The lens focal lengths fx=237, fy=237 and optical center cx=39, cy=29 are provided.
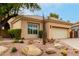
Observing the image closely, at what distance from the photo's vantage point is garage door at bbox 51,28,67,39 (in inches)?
385

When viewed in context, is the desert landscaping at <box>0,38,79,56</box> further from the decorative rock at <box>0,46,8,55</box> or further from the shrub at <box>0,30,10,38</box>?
the shrub at <box>0,30,10,38</box>

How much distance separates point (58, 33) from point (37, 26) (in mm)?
919

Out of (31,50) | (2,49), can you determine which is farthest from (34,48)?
(2,49)

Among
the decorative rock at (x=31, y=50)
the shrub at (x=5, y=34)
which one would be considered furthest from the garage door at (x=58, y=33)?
the shrub at (x=5, y=34)

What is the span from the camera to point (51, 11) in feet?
31.1

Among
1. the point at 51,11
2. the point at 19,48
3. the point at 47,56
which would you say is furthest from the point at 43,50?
Result: the point at 51,11

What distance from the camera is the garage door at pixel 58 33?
385 inches

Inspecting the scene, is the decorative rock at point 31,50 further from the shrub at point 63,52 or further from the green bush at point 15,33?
the shrub at point 63,52

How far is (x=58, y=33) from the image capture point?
9812mm

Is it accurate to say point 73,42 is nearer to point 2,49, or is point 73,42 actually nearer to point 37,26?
point 37,26

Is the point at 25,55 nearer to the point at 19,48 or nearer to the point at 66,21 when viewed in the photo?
the point at 19,48

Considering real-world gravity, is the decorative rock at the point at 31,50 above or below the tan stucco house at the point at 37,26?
below

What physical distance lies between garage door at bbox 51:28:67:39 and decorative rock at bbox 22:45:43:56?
90 centimetres

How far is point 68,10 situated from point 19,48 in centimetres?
247
